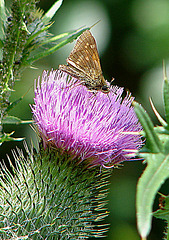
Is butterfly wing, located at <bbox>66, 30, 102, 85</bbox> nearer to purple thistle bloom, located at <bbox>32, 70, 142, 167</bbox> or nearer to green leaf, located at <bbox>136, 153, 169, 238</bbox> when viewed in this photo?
purple thistle bloom, located at <bbox>32, 70, 142, 167</bbox>

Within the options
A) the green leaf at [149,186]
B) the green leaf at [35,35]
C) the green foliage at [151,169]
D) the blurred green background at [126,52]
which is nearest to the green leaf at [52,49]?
the green leaf at [35,35]

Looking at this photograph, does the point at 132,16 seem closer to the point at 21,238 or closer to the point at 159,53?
the point at 159,53

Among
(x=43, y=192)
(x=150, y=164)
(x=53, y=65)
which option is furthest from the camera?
(x=53, y=65)

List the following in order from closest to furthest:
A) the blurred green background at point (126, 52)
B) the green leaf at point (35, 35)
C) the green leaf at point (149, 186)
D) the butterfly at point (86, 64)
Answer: the green leaf at point (149, 186), the green leaf at point (35, 35), the butterfly at point (86, 64), the blurred green background at point (126, 52)

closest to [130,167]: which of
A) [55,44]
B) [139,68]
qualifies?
[139,68]

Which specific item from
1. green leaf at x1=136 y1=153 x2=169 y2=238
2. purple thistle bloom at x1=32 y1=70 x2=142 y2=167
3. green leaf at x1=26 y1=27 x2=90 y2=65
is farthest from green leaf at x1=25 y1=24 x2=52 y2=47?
green leaf at x1=136 y1=153 x2=169 y2=238

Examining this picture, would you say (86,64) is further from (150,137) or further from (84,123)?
(150,137)

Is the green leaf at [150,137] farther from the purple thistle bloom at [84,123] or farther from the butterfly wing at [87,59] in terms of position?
the butterfly wing at [87,59]
